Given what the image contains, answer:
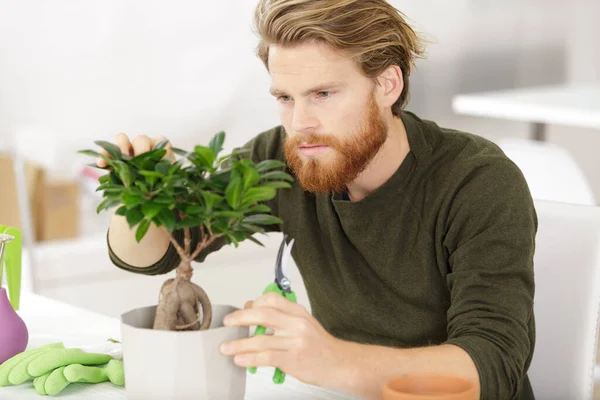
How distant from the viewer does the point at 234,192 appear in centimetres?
97

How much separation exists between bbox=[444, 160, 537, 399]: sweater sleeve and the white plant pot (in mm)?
316

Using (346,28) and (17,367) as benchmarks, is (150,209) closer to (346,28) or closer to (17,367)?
(17,367)

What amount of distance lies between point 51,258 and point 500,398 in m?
2.13

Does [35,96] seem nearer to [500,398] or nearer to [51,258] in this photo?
[51,258]

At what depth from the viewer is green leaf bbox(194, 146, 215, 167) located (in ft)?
3.20

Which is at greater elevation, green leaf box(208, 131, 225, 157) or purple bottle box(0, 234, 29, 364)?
green leaf box(208, 131, 225, 157)

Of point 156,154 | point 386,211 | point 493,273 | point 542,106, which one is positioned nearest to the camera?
point 156,154

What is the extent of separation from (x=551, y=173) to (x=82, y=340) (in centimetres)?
98

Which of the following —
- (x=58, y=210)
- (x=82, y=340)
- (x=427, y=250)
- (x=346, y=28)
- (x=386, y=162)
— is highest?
(x=346, y=28)

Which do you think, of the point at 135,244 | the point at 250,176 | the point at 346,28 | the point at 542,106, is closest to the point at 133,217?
the point at 250,176

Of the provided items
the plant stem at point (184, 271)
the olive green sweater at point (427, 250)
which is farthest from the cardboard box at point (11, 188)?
the plant stem at point (184, 271)

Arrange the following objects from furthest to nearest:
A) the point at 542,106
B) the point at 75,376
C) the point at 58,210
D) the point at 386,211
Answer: the point at 542,106 → the point at 58,210 → the point at 386,211 → the point at 75,376

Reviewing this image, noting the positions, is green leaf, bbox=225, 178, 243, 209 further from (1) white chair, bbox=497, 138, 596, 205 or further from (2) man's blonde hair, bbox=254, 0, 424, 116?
(1) white chair, bbox=497, 138, 596, 205

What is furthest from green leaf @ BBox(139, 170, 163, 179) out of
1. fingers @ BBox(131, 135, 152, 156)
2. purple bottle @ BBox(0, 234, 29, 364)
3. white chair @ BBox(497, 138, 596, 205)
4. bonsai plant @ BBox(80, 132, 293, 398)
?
white chair @ BBox(497, 138, 596, 205)
